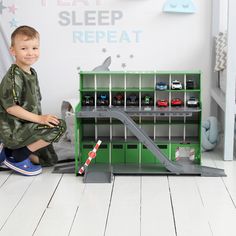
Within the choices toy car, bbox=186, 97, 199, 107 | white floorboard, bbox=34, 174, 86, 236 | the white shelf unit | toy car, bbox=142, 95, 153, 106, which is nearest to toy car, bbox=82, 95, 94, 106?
toy car, bbox=142, 95, 153, 106

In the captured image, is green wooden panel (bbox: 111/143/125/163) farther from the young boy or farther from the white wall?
the white wall

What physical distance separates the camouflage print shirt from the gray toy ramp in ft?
0.86

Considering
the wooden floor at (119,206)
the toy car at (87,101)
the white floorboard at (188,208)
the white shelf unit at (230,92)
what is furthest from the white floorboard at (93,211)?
the white shelf unit at (230,92)

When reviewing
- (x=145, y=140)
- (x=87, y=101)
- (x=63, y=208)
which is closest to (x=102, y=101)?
(x=87, y=101)

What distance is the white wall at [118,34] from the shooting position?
11.7ft

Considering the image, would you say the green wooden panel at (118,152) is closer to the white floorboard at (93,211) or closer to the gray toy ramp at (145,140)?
the gray toy ramp at (145,140)

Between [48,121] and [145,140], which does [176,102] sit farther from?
[48,121]

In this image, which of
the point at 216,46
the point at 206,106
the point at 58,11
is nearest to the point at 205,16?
the point at 216,46

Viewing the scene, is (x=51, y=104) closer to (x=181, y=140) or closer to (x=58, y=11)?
(x=58, y=11)

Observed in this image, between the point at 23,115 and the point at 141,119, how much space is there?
650mm

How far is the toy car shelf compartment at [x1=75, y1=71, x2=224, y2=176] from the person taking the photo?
115 inches

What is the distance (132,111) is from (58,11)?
107 centimetres

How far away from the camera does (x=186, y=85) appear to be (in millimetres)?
2951

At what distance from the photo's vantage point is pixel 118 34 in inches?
141
